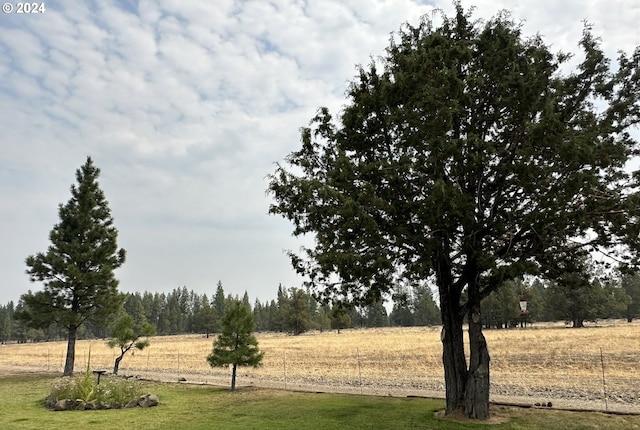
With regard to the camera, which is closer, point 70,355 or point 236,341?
point 236,341

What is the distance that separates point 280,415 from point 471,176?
8.64m

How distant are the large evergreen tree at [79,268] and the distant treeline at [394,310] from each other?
2104mm

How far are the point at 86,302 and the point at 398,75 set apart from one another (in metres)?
23.4

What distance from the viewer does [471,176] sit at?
1220cm

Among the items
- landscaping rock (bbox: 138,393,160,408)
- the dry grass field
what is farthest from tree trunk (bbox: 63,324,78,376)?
landscaping rock (bbox: 138,393,160,408)

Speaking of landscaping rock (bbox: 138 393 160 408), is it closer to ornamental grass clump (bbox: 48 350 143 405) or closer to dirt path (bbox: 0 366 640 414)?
ornamental grass clump (bbox: 48 350 143 405)

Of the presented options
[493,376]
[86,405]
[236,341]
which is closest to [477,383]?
[493,376]

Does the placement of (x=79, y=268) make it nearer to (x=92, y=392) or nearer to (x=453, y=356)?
(x=92, y=392)

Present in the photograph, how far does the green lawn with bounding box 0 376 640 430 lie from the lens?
1155cm

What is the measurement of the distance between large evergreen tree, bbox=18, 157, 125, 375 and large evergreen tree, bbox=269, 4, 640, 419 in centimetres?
1813

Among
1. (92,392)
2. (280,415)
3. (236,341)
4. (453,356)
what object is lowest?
(280,415)

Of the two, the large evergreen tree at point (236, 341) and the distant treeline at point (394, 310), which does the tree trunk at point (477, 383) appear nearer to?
the distant treeline at point (394, 310)

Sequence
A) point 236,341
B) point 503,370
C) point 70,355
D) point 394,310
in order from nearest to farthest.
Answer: point 236,341, point 503,370, point 70,355, point 394,310

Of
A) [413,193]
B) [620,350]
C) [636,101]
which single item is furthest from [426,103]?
[620,350]
